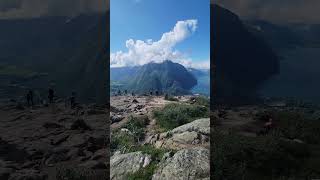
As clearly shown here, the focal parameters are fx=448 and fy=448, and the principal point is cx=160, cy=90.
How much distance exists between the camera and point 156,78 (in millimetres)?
13438

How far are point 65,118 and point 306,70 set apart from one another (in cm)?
467

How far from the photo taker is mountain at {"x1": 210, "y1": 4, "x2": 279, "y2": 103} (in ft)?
28.7

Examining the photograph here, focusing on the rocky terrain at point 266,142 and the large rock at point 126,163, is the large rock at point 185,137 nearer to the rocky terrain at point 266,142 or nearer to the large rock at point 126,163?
the large rock at point 126,163

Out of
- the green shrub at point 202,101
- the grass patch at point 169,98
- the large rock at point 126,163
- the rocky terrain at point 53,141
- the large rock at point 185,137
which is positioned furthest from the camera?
the grass patch at point 169,98

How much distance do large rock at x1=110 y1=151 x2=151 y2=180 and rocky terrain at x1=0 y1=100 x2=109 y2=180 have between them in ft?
3.45

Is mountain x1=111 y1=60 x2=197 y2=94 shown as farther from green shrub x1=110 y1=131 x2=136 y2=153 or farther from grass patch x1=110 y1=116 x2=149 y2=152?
green shrub x1=110 y1=131 x2=136 y2=153

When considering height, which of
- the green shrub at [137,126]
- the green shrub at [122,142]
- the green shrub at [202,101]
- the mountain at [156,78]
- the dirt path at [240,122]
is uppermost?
the mountain at [156,78]

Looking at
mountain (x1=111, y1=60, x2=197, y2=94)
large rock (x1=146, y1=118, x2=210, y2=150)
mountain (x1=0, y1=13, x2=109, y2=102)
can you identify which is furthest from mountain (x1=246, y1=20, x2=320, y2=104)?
mountain (x1=111, y1=60, x2=197, y2=94)

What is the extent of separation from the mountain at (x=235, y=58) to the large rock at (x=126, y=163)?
2.12 m

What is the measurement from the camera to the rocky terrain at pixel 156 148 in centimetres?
909

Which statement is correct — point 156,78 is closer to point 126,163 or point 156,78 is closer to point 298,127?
point 126,163

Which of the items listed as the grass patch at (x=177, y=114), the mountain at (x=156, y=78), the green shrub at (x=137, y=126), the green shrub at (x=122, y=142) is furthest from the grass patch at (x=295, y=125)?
the mountain at (x=156, y=78)

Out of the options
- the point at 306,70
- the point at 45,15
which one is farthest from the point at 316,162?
the point at 45,15

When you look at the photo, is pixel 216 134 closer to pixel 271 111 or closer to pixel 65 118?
pixel 271 111
